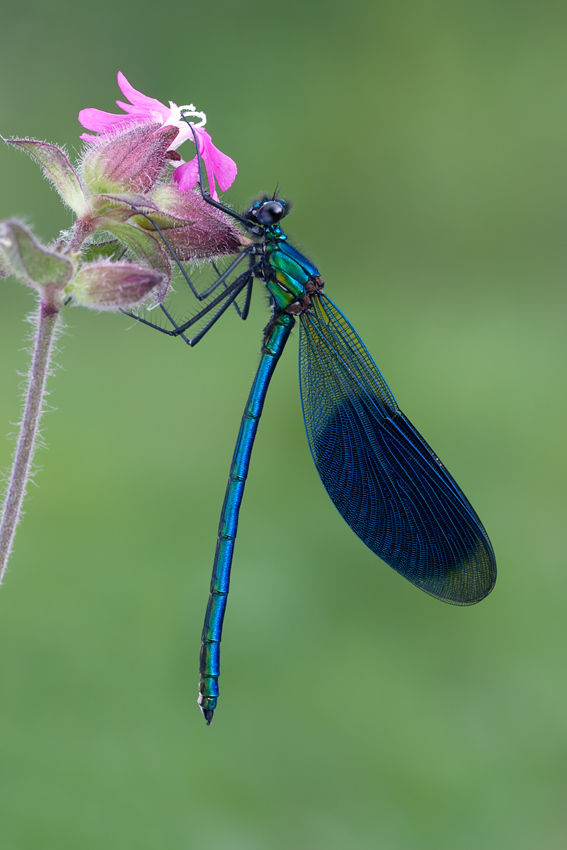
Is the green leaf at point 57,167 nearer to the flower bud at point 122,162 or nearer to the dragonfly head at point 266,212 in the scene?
the flower bud at point 122,162

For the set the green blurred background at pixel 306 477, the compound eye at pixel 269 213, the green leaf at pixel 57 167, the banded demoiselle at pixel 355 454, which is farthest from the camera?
the green blurred background at pixel 306 477

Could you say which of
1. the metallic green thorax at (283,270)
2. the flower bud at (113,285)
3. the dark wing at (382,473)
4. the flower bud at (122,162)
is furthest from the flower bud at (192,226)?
the dark wing at (382,473)

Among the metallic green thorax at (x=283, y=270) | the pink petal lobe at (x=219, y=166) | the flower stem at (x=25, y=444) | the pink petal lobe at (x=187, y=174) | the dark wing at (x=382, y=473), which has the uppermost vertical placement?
the metallic green thorax at (x=283, y=270)

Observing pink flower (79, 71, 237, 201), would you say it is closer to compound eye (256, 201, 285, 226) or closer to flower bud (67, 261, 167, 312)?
compound eye (256, 201, 285, 226)

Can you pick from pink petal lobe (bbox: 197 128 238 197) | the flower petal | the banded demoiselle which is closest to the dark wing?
the banded demoiselle

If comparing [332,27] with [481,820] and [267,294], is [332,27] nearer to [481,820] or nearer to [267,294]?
[267,294]

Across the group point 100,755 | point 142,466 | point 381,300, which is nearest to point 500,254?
point 381,300

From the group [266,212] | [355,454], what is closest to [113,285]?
[266,212]
